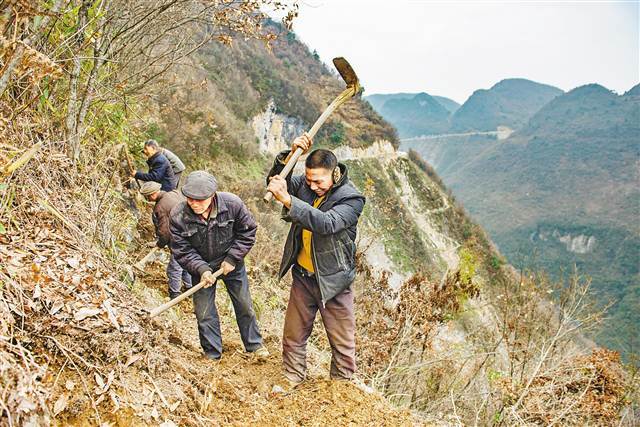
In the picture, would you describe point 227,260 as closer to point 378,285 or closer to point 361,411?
point 361,411

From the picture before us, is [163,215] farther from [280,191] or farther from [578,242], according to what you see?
[578,242]

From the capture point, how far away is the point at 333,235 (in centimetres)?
286

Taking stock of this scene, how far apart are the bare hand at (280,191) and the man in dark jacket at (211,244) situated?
0.63 metres

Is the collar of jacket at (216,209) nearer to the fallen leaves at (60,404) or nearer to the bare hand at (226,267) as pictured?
the bare hand at (226,267)

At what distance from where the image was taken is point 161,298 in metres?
4.64

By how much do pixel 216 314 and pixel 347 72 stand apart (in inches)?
88.9

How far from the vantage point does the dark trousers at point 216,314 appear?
331cm

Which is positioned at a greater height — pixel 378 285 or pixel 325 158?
pixel 325 158

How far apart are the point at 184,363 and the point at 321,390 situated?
95 centimetres

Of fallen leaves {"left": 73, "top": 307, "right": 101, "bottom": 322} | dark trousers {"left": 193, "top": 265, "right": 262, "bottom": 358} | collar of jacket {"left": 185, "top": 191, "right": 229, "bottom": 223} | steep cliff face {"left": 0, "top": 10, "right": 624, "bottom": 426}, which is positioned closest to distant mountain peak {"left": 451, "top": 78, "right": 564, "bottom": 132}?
steep cliff face {"left": 0, "top": 10, "right": 624, "bottom": 426}

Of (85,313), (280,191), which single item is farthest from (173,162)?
(85,313)

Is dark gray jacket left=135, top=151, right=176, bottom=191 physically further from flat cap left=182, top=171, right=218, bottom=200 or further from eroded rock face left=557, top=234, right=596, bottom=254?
eroded rock face left=557, top=234, right=596, bottom=254

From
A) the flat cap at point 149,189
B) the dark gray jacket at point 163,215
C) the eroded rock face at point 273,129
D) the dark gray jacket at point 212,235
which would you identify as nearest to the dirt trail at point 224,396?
the dark gray jacket at point 212,235

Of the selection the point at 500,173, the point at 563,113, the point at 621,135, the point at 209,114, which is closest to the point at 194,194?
the point at 209,114
